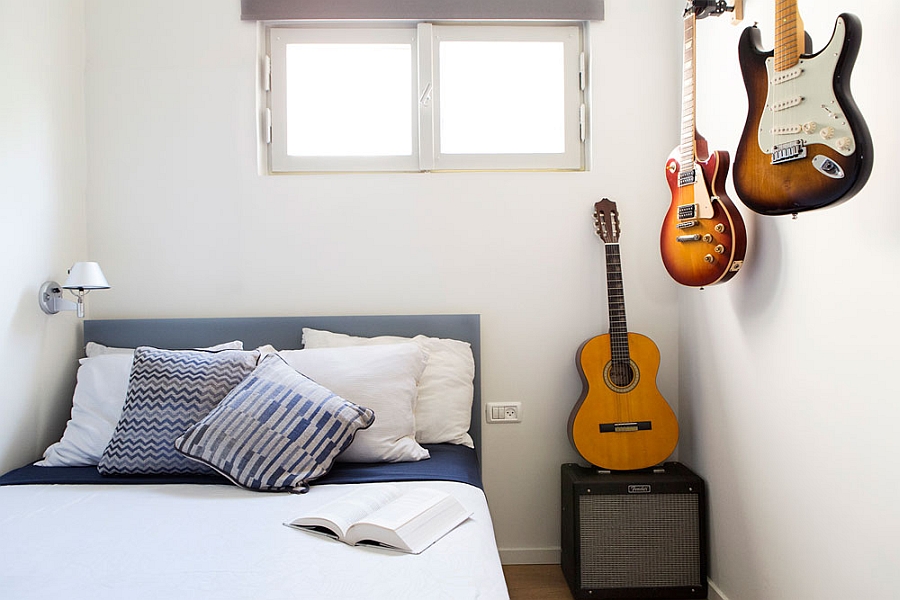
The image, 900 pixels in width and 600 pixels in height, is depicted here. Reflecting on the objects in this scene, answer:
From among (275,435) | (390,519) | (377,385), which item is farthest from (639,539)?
(275,435)

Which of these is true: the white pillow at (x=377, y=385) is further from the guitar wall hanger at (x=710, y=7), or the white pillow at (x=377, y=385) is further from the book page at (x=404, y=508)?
the guitar wall hanger at (x=710, y=7)

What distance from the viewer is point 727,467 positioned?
229cm

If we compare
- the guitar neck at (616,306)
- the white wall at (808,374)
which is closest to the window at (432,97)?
the guitar neck at (616,306)

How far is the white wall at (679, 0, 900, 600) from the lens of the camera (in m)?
1.53

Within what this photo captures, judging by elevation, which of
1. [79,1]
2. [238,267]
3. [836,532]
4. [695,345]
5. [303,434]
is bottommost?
[836,532]

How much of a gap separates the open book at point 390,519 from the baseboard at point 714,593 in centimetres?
118

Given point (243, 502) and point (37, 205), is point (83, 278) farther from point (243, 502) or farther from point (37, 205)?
point (243, 502)

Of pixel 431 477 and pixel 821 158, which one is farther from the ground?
pixel 821 158

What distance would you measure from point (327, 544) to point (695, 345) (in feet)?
5.40

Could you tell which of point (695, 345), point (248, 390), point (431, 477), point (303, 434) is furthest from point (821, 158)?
point (248, 390)

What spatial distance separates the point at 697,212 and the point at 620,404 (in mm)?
784

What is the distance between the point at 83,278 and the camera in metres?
2.36

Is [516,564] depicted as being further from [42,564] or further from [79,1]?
[79,1]

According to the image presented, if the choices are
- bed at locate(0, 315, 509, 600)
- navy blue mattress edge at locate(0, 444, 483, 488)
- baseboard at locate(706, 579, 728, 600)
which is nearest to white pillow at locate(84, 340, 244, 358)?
bed at locate(0, 315, 509, 600)
